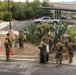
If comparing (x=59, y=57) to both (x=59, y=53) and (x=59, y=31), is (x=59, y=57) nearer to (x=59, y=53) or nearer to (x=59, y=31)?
(x=59, y=53)

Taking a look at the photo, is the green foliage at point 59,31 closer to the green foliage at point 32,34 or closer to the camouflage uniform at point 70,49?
the green foliage at point 32,34

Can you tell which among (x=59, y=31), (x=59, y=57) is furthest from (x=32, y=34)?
(x=59, y=57)

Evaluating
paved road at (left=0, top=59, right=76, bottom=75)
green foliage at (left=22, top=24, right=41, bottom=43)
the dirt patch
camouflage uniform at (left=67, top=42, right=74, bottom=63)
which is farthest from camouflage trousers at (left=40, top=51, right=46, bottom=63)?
green foliage at (left=22, top=24, right=41, bottom=43)

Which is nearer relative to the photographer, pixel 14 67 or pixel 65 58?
pixel 14 67

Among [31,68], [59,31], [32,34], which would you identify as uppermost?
[59,31]

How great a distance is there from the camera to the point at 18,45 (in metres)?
20.2

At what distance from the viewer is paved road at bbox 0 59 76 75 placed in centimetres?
1462

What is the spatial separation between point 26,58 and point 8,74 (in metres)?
3.53

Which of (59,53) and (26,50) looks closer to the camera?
(59,53)

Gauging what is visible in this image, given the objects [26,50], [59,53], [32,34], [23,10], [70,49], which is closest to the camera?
[59,53]

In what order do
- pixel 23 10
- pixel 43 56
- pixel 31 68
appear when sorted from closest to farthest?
pixel 31 68
pixel 43 56
pixel 23 10

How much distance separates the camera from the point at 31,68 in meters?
15.4

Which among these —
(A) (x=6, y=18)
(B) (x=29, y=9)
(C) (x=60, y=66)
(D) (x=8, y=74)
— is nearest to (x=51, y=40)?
(C) (x=60, y=66)

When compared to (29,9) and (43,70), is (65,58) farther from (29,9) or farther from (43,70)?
(29,9)
